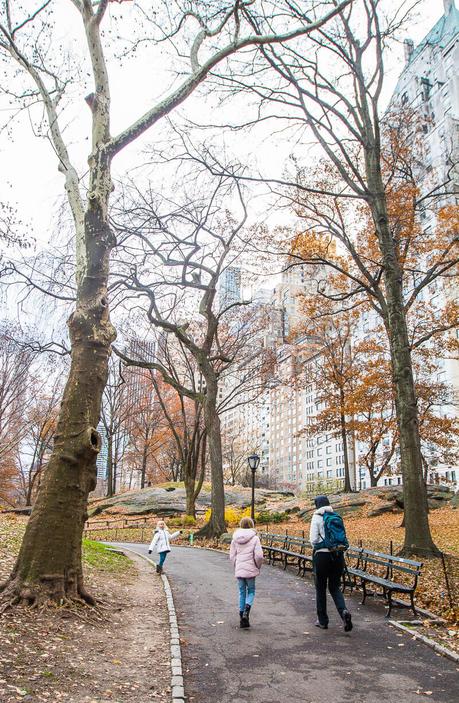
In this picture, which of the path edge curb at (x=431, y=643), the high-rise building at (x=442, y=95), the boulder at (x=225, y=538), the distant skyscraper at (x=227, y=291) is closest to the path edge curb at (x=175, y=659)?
the path edge curb at (x=431, y=643)

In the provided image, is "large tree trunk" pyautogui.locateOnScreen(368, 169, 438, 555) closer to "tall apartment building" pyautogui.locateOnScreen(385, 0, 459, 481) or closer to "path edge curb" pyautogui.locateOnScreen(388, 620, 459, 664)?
"path edge curb" pyautogui.locateOnScreen(388, 620, 459, 664)

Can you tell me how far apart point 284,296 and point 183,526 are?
12897 millimetres

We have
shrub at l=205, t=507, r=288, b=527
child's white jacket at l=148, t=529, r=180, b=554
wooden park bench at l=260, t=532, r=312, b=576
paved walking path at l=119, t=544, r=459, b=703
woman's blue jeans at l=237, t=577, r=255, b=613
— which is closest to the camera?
paved walking path at l=119, t=544, r=459, b=703

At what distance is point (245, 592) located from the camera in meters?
7.20

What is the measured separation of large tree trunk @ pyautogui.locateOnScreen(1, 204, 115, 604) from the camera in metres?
6.64

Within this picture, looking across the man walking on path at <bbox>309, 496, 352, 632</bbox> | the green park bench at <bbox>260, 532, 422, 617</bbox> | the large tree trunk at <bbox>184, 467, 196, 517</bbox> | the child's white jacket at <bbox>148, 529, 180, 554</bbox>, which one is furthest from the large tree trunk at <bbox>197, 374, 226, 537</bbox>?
the man walking on path at <bbox>309, 496, 352, 632</bbox>

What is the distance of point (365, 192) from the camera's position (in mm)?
13984

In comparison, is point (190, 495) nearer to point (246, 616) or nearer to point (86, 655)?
point (246, 616)

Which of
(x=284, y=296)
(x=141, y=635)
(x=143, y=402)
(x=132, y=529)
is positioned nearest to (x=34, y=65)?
(x=141, y=635)

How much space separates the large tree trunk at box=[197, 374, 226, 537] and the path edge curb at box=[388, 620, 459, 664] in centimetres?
1259

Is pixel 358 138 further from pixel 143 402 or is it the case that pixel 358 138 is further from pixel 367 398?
pixel 143 402

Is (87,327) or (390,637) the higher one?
(87,327)

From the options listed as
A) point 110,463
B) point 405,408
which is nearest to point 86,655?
point 405,408

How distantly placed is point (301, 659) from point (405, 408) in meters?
7.86
